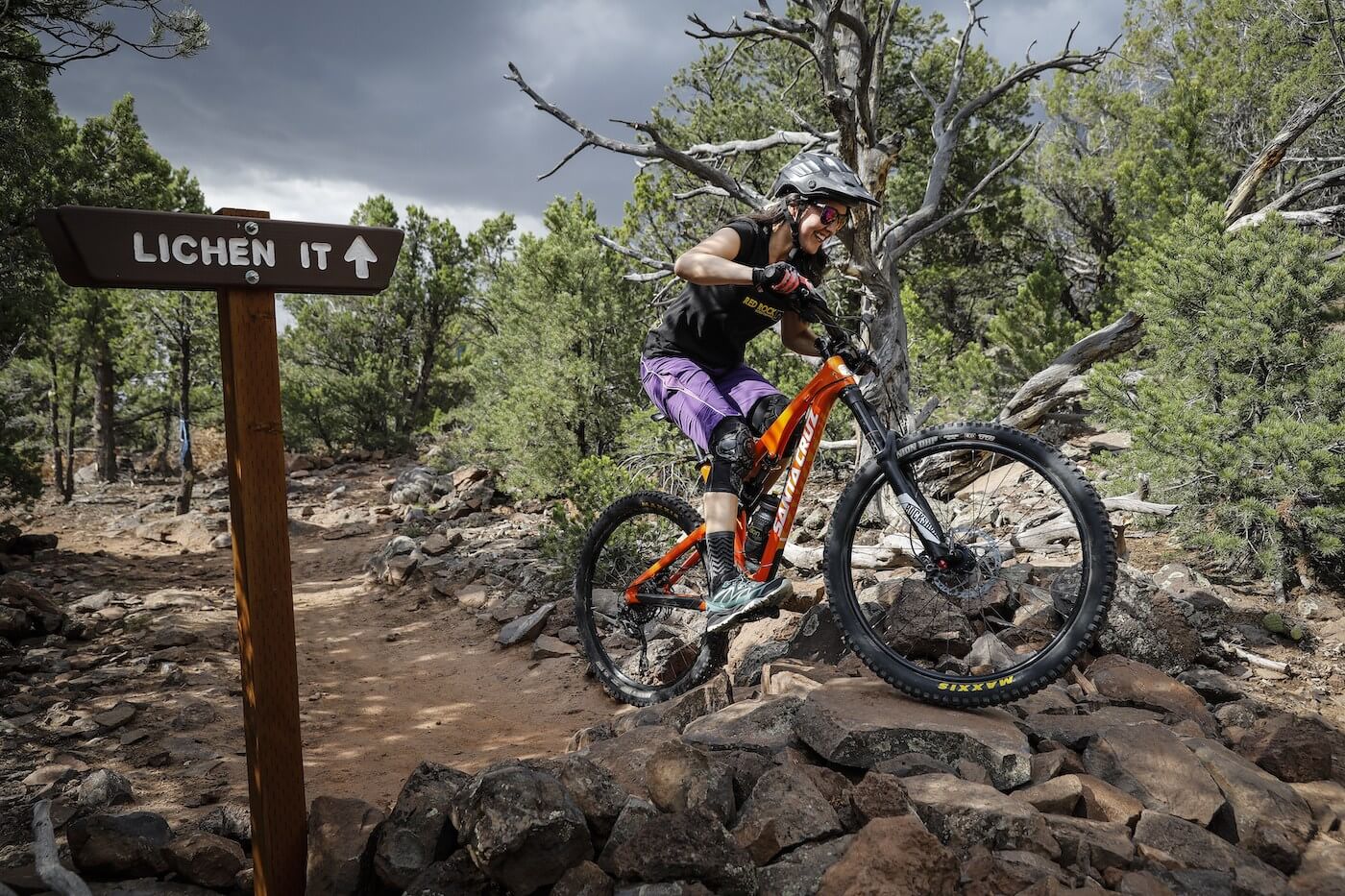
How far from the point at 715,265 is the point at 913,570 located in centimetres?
290

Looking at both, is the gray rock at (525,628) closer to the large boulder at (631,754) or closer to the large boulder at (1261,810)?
the large boulder at (631,754)

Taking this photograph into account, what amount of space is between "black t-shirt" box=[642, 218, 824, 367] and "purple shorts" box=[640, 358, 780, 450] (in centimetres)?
7

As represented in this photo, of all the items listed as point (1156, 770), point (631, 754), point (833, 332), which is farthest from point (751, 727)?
point (833, 332)

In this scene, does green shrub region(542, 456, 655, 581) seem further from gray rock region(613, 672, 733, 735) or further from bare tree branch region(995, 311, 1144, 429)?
bare tree branch region(995, 311, 1144, 429)

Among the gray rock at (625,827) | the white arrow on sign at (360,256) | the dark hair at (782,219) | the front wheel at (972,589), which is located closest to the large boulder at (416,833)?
the gray rock at (625,827)

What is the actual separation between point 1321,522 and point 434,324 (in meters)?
19.9

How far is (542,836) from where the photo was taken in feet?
6.75

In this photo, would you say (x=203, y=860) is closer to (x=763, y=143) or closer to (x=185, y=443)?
(x=763, y=143)

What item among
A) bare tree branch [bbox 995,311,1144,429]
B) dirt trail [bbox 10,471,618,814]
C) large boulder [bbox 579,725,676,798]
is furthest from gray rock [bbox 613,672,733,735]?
Result: bare tree branch [bbox 995,311,1144,429]

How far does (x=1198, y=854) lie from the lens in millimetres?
2156

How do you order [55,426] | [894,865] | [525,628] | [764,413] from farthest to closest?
[55,426] < [525,628] < [764,413] < [894,865]

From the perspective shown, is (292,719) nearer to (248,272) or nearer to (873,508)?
(248,272)

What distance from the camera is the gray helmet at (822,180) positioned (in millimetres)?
3176

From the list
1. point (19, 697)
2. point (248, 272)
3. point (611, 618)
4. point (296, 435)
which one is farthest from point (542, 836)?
point (296, 435)
